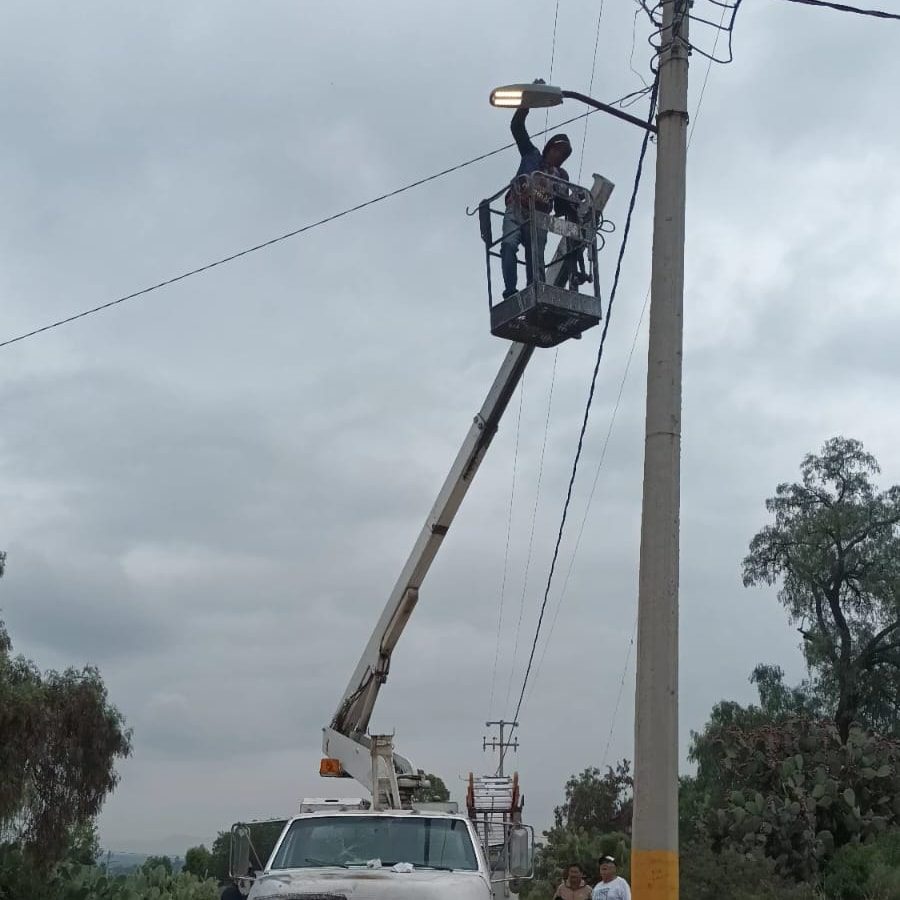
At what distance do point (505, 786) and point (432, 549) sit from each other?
2.93 metres

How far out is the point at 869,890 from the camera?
18.3m

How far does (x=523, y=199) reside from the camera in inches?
444

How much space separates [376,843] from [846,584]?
2787 cm

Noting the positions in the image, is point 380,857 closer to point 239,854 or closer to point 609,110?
point 239,854

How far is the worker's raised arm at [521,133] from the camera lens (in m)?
11.7

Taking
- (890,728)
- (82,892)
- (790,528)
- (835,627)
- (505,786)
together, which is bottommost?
(82,892)

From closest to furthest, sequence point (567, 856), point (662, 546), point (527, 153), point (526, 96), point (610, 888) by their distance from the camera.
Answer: point (662, 546) → point (526, 96) → point (610, 888) → point (527, 153) → point (567, 856)

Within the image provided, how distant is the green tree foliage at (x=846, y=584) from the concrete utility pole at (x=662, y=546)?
89.3ft

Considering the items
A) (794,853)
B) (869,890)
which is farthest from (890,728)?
(869,890)

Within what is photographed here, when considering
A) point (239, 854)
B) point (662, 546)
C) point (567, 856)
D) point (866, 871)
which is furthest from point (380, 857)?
point (567, 856)

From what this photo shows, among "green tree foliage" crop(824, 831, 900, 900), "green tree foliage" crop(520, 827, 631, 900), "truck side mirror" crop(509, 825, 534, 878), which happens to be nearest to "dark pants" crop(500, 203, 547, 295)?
"truck side mirror" crop(509, 825, 534, 878)

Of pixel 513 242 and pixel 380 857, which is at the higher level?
pixel 513 242

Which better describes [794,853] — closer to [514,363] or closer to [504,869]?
[514,363]

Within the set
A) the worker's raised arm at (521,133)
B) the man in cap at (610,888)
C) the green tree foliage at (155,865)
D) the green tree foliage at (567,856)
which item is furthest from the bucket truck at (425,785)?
the green tree foliage at (155,865)
